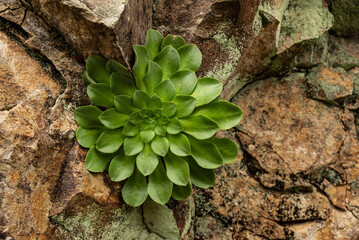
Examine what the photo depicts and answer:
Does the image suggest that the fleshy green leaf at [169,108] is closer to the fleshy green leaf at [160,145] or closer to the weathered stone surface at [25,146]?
the fleshy green leaf at [160,145]

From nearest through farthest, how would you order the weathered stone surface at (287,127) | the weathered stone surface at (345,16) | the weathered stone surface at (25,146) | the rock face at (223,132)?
the weathered stone surface at (25,146), the rock face at (223,132), the weathered stone surface at (287,127), the weathered stone surface at (345,16)

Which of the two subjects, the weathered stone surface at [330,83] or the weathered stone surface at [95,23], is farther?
the weathered stone surface at [330,83]

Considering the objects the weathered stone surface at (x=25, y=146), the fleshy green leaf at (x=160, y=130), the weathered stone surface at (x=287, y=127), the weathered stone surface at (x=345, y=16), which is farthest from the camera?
the weathered stone surface at (x=345, y=16)

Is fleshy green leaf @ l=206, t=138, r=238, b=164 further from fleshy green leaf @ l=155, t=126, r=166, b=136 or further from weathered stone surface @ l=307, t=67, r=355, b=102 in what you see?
weathered stone surface @ l=307, t=67, r=355, b=102

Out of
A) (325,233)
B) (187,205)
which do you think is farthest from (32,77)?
(325,233)

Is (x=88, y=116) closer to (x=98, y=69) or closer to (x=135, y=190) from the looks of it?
(x=98, y=69)

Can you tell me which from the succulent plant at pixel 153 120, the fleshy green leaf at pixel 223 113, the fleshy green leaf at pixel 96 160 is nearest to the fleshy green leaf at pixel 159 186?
the succulent plant at pixel 153 120

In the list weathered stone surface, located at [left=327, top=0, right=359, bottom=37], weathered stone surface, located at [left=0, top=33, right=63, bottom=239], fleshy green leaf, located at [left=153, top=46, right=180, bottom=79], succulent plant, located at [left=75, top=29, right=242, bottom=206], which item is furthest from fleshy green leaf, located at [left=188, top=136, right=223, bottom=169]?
weathered stone surface, located at [left=327, top=0, right=359, bottom=37]
